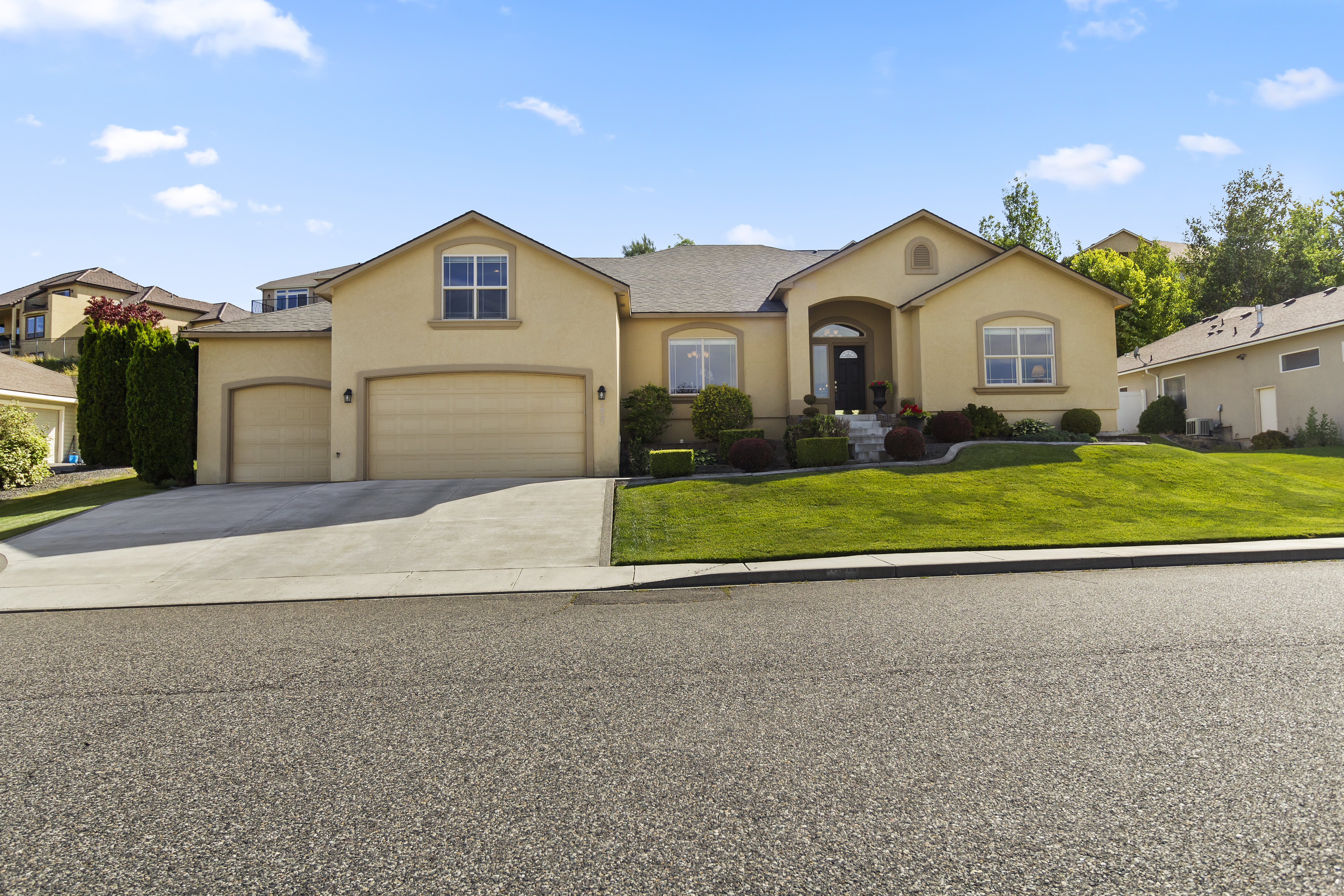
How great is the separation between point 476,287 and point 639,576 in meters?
11.3

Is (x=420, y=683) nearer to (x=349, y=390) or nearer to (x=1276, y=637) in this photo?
(x=1276, y=637)

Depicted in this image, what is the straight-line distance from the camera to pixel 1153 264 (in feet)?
121

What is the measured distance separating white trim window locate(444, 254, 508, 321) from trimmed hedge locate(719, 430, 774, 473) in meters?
6.40

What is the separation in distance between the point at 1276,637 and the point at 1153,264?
38856 mm

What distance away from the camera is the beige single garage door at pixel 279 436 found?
18188 mm

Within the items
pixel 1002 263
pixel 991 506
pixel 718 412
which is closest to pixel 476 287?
pixel 718 412

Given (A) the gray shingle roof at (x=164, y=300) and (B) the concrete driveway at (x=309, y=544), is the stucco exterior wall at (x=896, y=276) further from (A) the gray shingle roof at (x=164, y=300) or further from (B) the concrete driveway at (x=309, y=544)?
(A) the gray shingle roof at (x=164, y=300)

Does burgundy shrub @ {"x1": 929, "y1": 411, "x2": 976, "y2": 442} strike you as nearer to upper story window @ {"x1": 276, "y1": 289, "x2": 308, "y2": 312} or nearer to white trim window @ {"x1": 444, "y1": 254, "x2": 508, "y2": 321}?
white trim window @ {"x1": 444, "y1": 254, "x2": 508, "y2": 321}

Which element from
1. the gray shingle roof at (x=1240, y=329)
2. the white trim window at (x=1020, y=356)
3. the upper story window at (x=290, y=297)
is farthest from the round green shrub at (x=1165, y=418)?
the upper story window at (x=290, y=297)

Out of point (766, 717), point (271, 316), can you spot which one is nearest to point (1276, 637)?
point (766, 717)

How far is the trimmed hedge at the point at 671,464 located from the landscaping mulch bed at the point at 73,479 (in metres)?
14.4

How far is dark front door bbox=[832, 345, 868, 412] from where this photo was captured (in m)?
21.5

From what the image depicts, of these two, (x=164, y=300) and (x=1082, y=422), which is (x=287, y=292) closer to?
(x=164, y=300)

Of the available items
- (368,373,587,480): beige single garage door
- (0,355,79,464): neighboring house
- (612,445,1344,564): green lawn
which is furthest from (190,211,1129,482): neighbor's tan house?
(0,355,79,464): neighboring house
